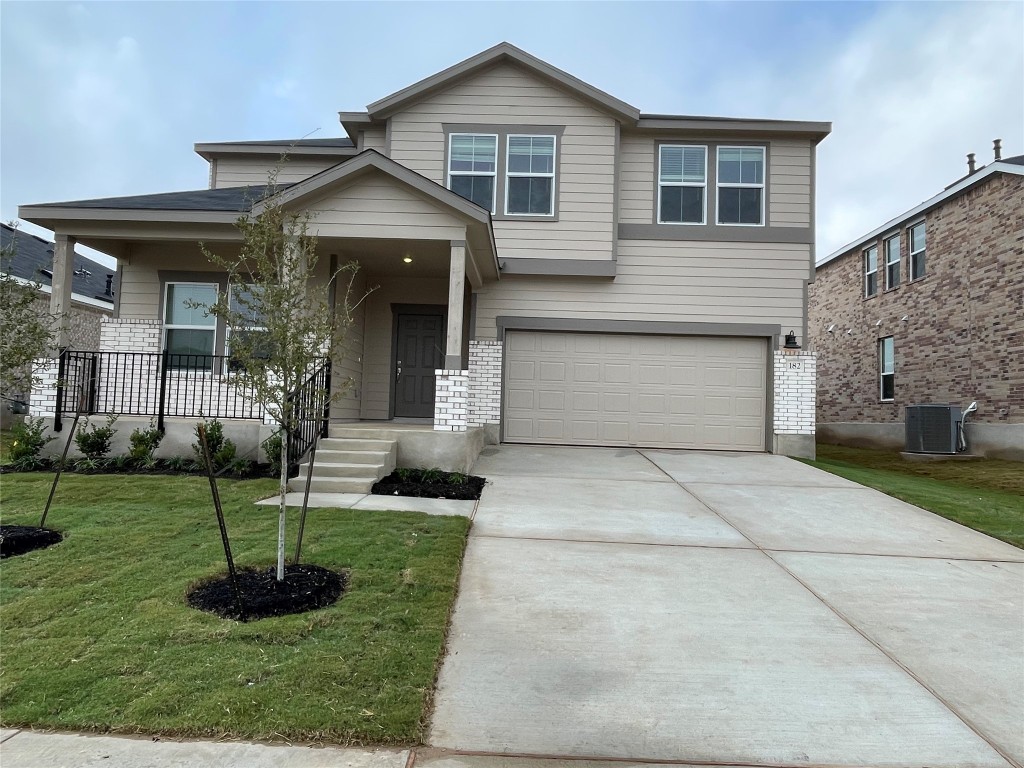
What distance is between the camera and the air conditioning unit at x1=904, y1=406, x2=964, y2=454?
13.1 meters

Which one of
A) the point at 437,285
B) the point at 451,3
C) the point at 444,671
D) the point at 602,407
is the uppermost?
the point at 451,3

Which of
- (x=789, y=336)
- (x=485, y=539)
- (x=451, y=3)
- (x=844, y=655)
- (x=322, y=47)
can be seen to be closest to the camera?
(x=844, y=655)

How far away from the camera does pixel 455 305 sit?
324 inches

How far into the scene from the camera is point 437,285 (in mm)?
11445

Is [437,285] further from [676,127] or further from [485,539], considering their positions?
[485,539]

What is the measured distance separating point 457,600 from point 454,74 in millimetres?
10122

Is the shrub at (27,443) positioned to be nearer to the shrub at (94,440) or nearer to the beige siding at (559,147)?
the shrub at (94,440)

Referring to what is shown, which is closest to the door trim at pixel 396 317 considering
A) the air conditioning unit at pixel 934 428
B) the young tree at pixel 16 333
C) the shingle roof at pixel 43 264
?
the young tree at pixel 16 333

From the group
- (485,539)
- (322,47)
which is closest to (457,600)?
(485,539)

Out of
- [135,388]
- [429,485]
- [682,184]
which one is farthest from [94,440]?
[682,184]

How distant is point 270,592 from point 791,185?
11444 millimetres

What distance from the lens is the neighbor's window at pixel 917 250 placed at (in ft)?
50.8

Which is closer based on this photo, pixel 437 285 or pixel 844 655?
pixel 844 655

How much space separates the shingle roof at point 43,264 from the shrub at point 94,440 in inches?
320
